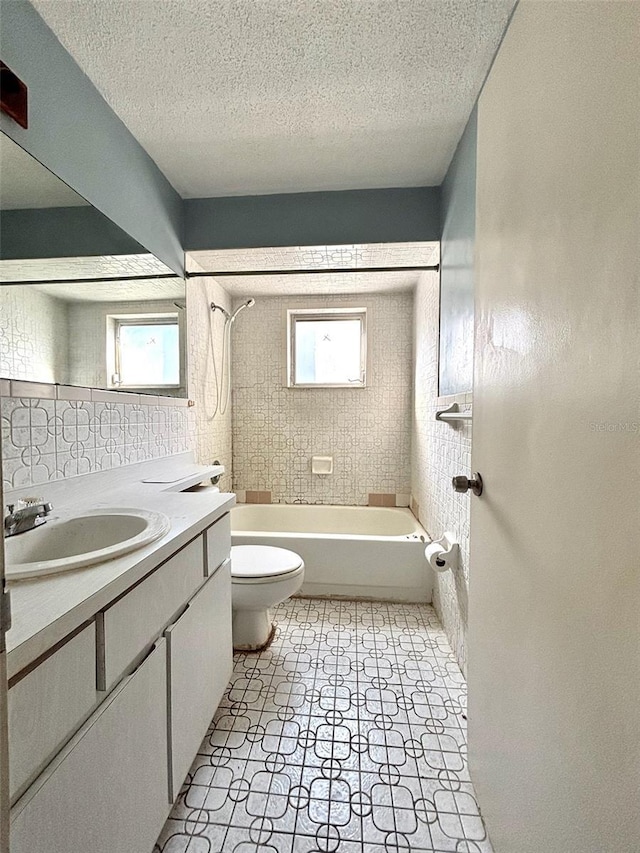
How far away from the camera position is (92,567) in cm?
74

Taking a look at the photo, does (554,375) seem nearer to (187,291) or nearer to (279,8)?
(279,8)

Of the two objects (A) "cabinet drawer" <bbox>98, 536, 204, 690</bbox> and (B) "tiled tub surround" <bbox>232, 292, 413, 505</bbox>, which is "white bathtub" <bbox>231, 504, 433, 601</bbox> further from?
(A) "cabinet drawer" <bbox>98, 536, 204, 690</bbox>

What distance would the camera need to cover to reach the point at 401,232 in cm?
203

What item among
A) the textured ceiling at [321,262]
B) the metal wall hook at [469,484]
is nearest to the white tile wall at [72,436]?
the textured ceiling at [321,262]

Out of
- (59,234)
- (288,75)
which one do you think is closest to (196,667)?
(59,234)

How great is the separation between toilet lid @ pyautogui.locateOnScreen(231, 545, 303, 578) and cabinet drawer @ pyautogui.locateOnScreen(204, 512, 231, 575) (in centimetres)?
31

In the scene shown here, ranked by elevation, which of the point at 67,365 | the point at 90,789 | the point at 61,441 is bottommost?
the point at 90,789

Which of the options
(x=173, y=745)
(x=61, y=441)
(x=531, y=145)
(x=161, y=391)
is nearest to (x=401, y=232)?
(x=531, y=145)

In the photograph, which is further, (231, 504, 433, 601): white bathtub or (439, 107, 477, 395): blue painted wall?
(231, 504, 433, 601): white bathtub

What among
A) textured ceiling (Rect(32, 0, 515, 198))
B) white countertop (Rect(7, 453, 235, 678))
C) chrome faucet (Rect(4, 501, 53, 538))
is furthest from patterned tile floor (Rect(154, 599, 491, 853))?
textured ceiling (Rect(32, 0, 515, 198))

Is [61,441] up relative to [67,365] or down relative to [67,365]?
down

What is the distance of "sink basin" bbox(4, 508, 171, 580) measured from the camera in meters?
0.89

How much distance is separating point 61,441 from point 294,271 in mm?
1677

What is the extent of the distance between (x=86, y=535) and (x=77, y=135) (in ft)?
4.64
